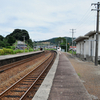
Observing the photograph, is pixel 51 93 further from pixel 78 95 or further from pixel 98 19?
pixel 98 19

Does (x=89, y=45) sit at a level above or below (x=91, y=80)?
above

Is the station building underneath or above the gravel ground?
above

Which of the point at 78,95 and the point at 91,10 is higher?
the point at 91,10

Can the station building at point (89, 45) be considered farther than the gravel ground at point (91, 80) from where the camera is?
Yes

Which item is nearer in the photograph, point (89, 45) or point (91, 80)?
point (91, 80)

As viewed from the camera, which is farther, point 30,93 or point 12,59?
point 12,59

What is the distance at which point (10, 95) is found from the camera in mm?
5809

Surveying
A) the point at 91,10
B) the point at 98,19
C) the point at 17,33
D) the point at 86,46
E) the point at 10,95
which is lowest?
the point at 10,95

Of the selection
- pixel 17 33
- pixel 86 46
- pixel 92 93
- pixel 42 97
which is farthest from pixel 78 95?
pixel 17 33

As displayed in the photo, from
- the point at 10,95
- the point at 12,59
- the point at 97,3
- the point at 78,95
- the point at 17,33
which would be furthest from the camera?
the point at 17,33

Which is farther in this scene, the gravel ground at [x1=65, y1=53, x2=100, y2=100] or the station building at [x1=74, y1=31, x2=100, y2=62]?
the station building at [x1=74, y1=31, x2=100, y2=62]

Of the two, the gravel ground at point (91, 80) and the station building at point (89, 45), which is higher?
the station building at point (89, 45)

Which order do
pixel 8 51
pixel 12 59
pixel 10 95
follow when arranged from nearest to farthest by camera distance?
pixel 10 95, pixel 12 59, pixel 8 51

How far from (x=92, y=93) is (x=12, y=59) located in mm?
16105
